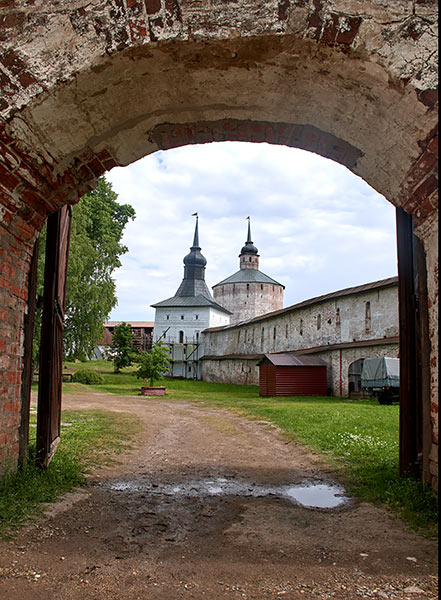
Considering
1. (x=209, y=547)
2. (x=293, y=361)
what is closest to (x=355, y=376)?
(x=293, y=361)

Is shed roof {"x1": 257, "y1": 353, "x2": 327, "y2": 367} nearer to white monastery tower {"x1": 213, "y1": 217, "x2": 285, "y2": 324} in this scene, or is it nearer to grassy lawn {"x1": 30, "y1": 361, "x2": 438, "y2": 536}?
grassy lawn {"x1": 30, "y1": 361, "x2": 438, "y2": 536}

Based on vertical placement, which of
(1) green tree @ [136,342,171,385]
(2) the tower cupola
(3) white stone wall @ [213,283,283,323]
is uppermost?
(2) the tower cupola

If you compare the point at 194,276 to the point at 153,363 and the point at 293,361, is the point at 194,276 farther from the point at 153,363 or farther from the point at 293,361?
the point at 293,361

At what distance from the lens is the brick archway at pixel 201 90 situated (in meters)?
3.47

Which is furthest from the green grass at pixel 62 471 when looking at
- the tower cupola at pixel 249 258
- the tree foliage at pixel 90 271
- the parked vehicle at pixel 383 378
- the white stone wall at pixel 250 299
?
the tower cupola at pixel 249 258

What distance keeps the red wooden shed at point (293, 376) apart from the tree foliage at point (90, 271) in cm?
875

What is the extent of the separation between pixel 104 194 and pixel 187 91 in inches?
915

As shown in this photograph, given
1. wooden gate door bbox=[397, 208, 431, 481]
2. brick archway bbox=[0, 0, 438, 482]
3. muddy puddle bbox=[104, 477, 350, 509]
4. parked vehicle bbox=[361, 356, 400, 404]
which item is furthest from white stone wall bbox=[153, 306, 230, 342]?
brick archway bbox=[0, 0, 438, 482]

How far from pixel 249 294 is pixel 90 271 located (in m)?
35.0

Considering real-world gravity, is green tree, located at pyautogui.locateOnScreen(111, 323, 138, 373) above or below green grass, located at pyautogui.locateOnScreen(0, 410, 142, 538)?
above

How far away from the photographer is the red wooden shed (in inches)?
955

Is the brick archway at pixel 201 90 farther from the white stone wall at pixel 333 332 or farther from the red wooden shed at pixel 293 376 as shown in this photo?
the red wooden shed at pixel 293 376

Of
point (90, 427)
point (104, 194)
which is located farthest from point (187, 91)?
point (104, 194)

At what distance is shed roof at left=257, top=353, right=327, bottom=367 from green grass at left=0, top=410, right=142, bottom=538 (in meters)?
14.9
